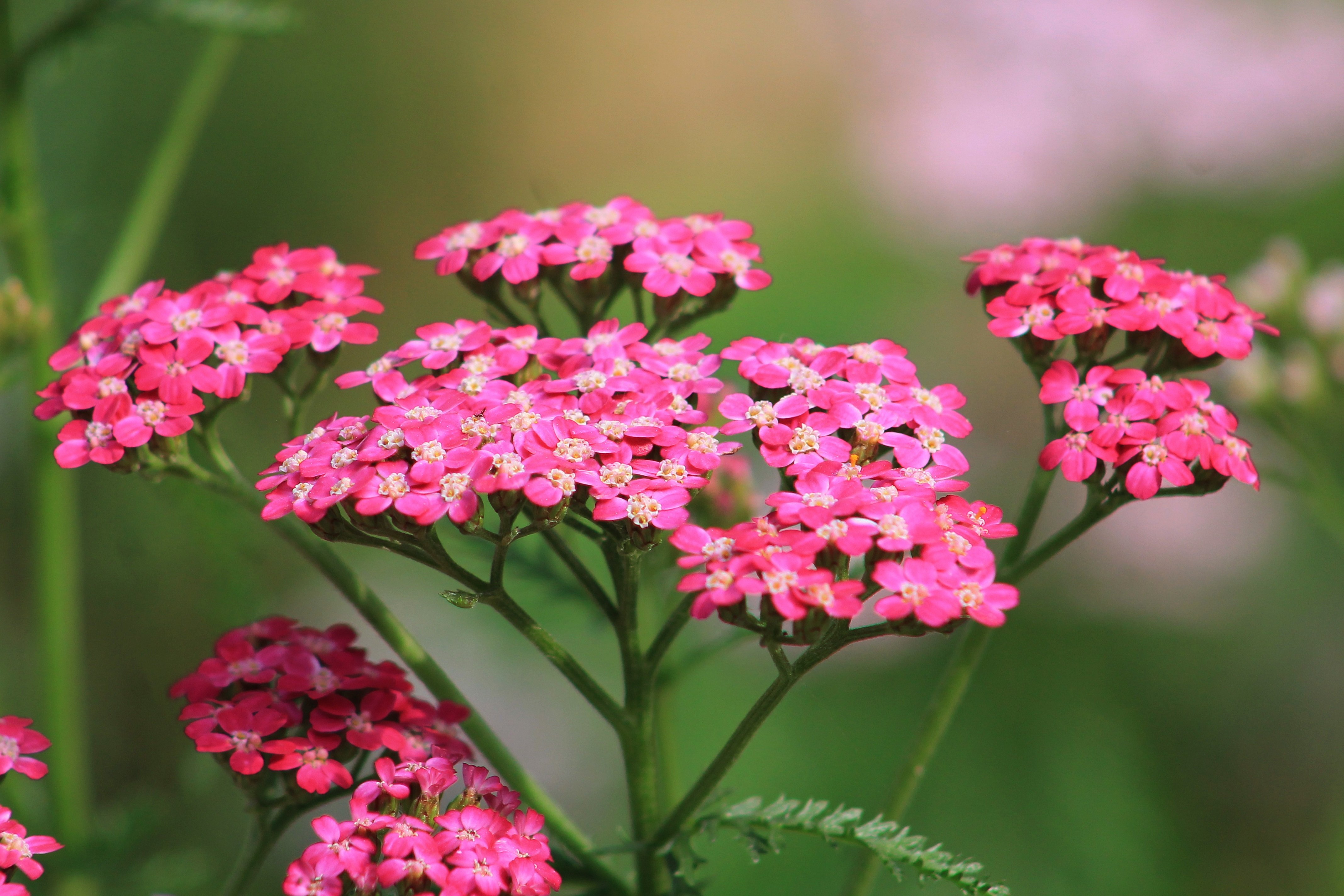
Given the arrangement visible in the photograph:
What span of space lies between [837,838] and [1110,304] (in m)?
0.77

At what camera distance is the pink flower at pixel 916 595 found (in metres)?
1.10

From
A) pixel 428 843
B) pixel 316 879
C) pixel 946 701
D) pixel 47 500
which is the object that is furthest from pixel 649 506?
pixel 47 500

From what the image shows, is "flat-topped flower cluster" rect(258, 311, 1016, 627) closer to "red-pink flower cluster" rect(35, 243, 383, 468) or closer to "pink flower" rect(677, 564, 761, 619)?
"pink flower" rect(677, 564, 761, 619)

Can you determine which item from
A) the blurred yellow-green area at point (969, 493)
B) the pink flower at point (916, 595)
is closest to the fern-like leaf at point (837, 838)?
the pink flower at point (916, 595)

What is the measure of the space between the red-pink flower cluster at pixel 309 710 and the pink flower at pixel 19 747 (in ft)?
0.51

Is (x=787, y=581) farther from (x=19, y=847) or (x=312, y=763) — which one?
(x=19, y=847)

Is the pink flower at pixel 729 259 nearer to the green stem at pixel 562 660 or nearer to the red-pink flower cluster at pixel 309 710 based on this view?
the green stem at pixel 562 660

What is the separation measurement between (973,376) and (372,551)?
8.76ft

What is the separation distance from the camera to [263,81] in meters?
5.56

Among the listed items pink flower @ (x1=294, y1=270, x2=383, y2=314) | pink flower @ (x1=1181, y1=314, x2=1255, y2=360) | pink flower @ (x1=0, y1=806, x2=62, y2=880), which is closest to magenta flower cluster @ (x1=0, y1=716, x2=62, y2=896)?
pink flower @ (x1=0, y1=806, x2=62, y2=880)

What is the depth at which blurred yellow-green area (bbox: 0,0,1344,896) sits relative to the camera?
11.5 ft

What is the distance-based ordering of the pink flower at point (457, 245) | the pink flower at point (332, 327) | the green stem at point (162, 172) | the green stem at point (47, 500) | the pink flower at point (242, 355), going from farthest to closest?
the green stem at point (162, 172) → the green stem at point (47, 500) → the pink flower at point (457, 245) → the pink flower at point (332, 327) → the pink flower at point (242, 355)

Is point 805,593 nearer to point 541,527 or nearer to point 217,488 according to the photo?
point 541,527

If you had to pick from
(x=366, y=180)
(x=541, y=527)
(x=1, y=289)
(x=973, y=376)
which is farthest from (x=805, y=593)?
(x=366, y=180)
